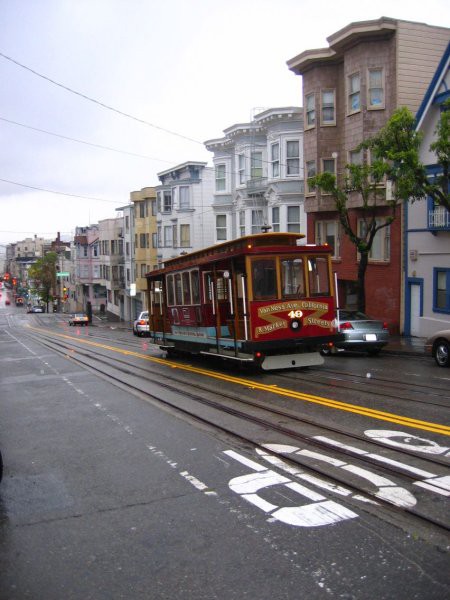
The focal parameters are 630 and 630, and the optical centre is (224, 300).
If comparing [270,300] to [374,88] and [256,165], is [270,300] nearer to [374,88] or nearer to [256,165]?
[374,88]

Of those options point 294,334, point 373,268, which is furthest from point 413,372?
point 373,268

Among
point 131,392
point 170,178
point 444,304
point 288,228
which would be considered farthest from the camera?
point 170,178

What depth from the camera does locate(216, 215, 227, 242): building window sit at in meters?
43.4

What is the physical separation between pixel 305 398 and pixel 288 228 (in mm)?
23690

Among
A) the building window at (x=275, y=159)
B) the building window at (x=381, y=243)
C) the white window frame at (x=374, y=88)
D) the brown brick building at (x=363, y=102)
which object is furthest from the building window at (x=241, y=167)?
the white window frame at (x=374, y=88)

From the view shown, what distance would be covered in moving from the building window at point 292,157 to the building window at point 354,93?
6.49m

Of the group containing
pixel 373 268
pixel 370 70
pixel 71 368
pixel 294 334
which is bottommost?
pixel 71 368

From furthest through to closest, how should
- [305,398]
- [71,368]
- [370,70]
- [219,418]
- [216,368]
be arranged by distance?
[370,70] < [71,368] < [216,368] < [305,398] < [219,418]

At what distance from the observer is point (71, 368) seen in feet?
63.7

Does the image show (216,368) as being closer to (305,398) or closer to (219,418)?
(305,398)

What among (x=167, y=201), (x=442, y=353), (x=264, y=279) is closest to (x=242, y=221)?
(x=167, y=201)

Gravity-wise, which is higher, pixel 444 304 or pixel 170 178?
pixel 170 178

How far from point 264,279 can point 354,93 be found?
1677 cm

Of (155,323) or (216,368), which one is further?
(155,323)
